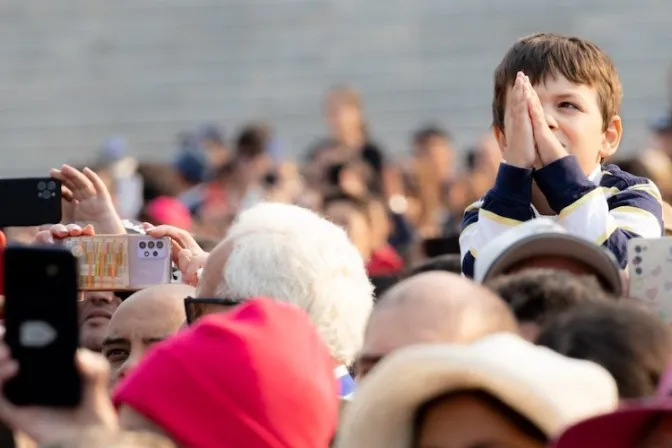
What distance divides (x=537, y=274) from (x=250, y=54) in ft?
66.3

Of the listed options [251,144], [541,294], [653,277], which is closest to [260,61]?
[251,144]

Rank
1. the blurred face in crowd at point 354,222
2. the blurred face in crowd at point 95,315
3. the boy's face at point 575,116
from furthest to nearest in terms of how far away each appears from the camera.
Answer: the blurred face in crowd at point 354,222
the blurred face in crowd at point 95,315
the boy's face at point 575,116

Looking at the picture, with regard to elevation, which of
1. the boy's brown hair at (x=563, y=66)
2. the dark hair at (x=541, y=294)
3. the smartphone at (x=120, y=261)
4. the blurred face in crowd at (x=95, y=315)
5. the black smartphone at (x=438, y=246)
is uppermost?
the boy's brown hair at (x=563, y=66)

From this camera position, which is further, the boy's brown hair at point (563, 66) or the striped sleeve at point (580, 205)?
the boy's brown hair at point (563, 66)

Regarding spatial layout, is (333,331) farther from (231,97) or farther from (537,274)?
(231,97)

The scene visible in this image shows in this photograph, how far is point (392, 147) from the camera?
2248 cm

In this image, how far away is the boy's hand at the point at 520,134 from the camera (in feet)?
14.7

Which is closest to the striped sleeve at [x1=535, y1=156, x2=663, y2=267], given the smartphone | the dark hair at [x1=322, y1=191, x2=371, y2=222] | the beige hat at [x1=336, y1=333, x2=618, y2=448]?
the beige hat at [x1=336, y1=333, x2=618, y2=448]

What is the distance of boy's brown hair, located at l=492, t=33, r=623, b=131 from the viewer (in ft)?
15.8

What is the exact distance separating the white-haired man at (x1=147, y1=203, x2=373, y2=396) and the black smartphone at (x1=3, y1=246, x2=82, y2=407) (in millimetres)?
1318

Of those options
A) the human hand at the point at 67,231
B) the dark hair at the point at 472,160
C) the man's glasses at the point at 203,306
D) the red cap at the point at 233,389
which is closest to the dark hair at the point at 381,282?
the human hand at the point at 67,231

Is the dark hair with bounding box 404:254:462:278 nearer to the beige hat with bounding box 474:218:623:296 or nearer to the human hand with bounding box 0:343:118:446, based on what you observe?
the beige hat with bounding box 474:218:623:296

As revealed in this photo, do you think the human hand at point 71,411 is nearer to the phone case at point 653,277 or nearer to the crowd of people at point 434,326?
the crowd of people at point 434,326

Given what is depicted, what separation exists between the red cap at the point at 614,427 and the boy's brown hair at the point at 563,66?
1887 mm
